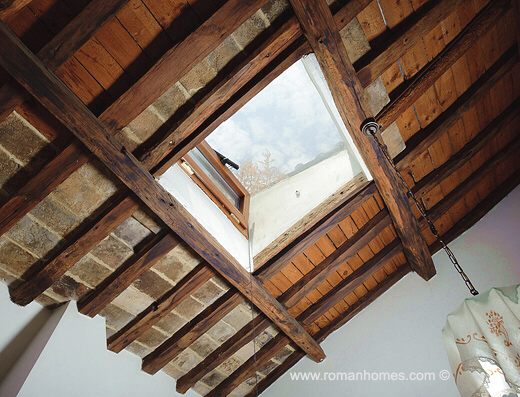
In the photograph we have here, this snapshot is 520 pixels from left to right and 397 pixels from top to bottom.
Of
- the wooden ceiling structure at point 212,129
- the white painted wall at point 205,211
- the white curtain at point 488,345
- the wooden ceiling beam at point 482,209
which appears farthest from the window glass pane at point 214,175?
the white curtain at point 488,345

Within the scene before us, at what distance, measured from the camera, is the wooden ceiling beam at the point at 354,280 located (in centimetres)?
351

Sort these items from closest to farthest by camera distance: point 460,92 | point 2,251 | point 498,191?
point 2,251 < point 460,92 < point 498,191

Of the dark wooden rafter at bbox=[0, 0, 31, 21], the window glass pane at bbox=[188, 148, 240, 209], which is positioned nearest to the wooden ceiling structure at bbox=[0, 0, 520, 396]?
the dark wooden rafter at bbox=[0, 0, 31, 21]

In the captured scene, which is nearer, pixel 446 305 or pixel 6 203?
pixel 6 203

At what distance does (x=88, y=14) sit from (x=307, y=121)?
287 cm

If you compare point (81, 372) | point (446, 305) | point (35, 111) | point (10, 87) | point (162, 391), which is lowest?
point (446, 305)

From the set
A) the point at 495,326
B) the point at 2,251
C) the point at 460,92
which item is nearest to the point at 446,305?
the point at 460,92

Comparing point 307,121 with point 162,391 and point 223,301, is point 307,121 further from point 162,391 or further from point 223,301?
point 162,391

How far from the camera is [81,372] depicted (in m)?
2.51

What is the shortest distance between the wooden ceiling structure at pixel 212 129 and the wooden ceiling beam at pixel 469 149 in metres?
0.02

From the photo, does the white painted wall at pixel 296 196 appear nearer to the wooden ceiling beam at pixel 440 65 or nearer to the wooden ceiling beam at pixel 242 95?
the wooden ceiling beam at pixel 440 65

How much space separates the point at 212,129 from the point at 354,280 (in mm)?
2124

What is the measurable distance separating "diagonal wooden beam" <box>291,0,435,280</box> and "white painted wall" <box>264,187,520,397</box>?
0.65 m

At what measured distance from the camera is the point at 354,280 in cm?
351
